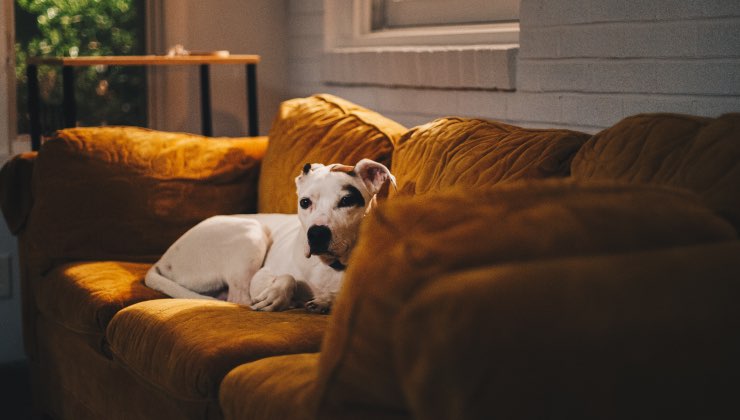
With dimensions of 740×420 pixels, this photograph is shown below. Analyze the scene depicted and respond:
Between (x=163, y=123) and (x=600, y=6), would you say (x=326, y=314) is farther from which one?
(x=163, y=123)

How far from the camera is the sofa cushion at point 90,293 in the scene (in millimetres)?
2508

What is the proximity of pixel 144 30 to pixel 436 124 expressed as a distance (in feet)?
7.80

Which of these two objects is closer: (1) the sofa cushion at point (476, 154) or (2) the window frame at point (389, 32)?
(1) the sofa cushion at point (476, 154)

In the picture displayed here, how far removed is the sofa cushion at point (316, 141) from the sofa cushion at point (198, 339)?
0.68 m

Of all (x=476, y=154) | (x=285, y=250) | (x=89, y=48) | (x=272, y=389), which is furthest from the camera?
(x=89, y=48)

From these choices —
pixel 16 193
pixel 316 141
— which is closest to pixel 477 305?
pixel 316 141

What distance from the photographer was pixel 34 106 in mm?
3684

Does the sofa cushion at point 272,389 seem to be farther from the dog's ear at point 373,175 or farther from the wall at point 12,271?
the wall at point 12,271

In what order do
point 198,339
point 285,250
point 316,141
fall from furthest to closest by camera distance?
point 316,141 → point 285,250 → point 198,339

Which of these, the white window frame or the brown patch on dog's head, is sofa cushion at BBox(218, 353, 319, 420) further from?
the white window frame

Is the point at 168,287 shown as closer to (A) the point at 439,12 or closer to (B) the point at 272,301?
(B) the point at 272,301

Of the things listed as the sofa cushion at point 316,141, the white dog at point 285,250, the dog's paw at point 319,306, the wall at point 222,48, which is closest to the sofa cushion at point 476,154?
the white dog at point 285,250

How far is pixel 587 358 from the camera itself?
103 cm

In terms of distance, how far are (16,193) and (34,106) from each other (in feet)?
2.19
